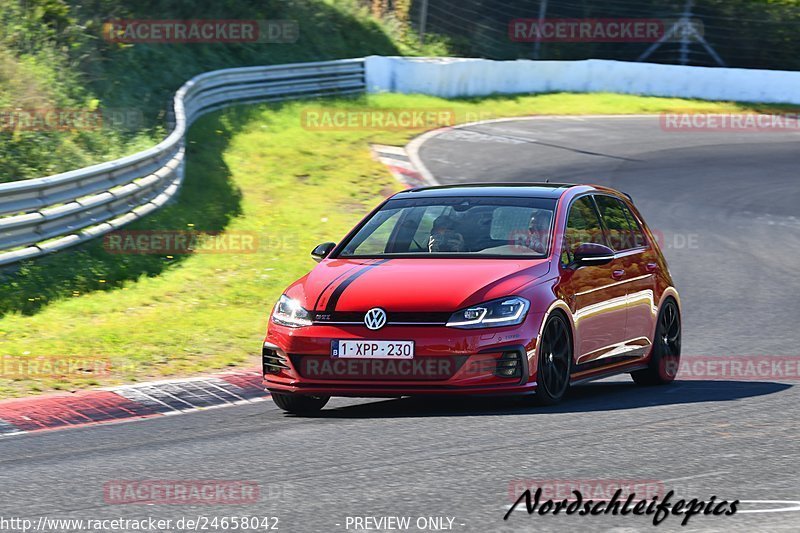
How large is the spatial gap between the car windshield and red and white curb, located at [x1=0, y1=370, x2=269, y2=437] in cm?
142

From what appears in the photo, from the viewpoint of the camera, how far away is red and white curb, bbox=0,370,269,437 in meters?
8.64

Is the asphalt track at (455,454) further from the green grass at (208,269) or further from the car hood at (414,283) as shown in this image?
the green grass at (208,269)

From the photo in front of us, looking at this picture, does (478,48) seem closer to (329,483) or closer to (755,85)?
(755,85)

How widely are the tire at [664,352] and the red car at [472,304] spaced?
2 cm

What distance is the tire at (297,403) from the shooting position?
863 cm

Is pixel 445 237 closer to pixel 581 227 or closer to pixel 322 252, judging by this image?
pixel 322 252

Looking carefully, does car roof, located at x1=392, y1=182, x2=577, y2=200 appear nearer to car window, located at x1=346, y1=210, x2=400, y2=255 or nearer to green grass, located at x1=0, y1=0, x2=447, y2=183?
car window, located at x1=346, y1=210, x2=400, y2=255

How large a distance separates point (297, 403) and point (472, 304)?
1435 millimetres

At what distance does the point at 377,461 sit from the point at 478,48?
108 feet

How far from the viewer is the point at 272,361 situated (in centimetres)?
850

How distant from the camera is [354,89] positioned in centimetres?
3094

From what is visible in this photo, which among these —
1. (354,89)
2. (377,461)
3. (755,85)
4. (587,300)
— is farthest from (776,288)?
(755,85)

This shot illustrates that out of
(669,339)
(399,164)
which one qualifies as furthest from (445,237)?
(399,164)

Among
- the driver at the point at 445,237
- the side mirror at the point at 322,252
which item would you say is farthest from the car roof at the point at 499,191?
the side mirror at the point at 322,252
